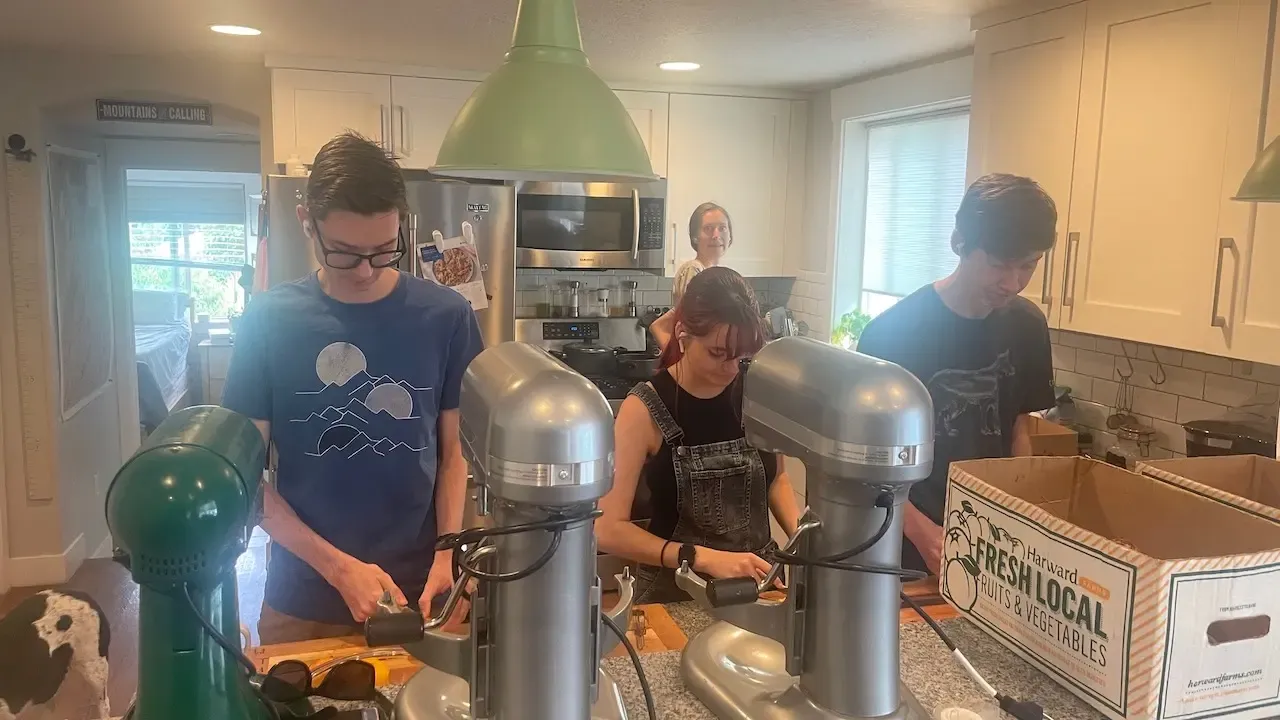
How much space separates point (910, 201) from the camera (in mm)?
3713

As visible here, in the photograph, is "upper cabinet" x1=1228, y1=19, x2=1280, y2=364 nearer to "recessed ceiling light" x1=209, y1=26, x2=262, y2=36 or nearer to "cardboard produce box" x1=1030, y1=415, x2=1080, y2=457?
"cardboard produce box" x1=1030, y1=415, x2=1080, y2=457

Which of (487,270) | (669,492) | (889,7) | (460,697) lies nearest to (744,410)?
(460,697)

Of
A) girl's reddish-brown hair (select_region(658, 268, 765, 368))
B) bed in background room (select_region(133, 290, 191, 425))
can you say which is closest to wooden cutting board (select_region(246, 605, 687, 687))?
girl's reddish-brown hair (select_region(658, 268, 765, 368))

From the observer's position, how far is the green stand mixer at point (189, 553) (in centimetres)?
72

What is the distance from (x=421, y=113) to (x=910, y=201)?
1964mm

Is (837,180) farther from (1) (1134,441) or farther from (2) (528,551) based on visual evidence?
(2) (528,551)

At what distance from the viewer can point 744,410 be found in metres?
1.05

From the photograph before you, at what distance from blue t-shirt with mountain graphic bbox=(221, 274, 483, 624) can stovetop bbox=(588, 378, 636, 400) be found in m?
2.09

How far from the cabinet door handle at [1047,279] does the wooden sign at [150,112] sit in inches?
129

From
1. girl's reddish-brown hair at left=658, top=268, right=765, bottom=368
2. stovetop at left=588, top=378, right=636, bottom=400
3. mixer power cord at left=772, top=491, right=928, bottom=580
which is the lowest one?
stovetop at left=588, top=378, right=636, bottom=400

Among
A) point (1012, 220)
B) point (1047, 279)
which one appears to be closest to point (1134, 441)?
point (1047, 279)

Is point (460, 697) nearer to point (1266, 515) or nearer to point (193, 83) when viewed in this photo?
point (1266, 515)

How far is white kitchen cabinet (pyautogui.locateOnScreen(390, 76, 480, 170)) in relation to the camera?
3695 millimetres

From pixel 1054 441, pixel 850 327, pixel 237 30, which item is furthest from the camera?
pixel 850 327
